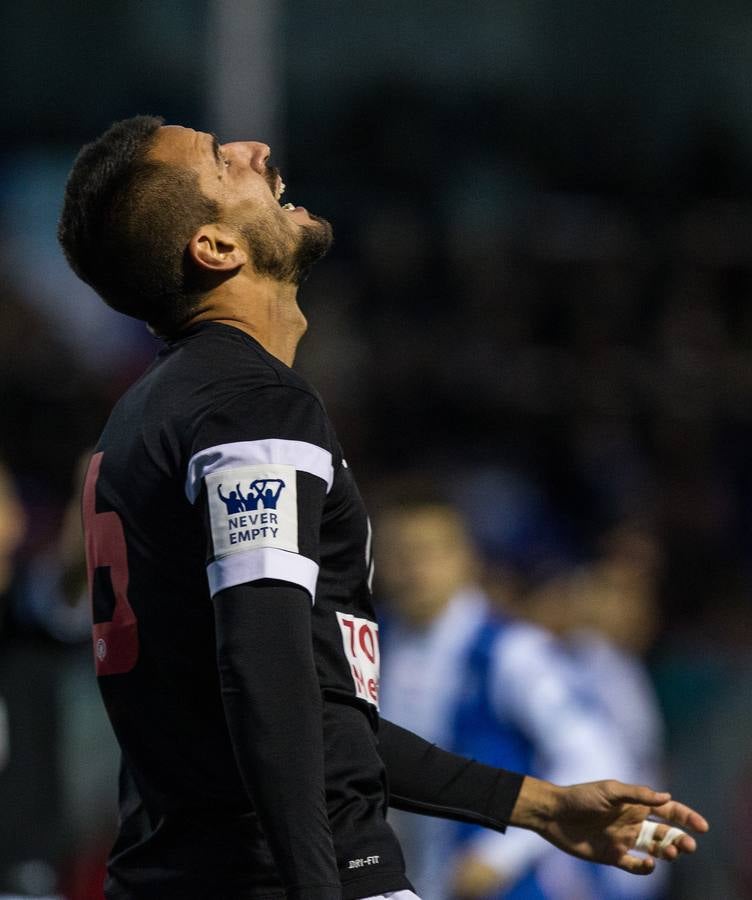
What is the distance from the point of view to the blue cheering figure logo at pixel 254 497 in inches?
93.3

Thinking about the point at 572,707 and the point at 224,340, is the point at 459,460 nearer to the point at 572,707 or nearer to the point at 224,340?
the point at 572,707

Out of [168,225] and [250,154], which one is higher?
[250,154]

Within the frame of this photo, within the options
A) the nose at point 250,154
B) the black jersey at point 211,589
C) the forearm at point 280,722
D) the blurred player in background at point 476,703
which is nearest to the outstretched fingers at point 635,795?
the black jersey at point 211,589

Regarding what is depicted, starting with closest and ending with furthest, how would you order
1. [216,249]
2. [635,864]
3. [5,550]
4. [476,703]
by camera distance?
[216,249] → [635,864] → [5,550] → [476,703]

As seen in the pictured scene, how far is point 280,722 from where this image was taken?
7.45 ft

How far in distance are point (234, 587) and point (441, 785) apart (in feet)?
2.58

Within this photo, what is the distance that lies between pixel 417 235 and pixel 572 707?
15.7 feet

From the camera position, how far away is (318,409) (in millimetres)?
2506

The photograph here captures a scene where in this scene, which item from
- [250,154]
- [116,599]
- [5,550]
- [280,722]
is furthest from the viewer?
[5,550]

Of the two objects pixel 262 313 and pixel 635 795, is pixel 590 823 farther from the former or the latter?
pixel 262 313

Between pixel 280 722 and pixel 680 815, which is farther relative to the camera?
pixel 680 815

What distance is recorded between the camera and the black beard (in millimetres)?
2760

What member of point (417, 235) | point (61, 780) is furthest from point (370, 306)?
point (61, 780)

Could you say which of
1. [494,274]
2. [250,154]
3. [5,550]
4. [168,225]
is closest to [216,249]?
[168,225]
